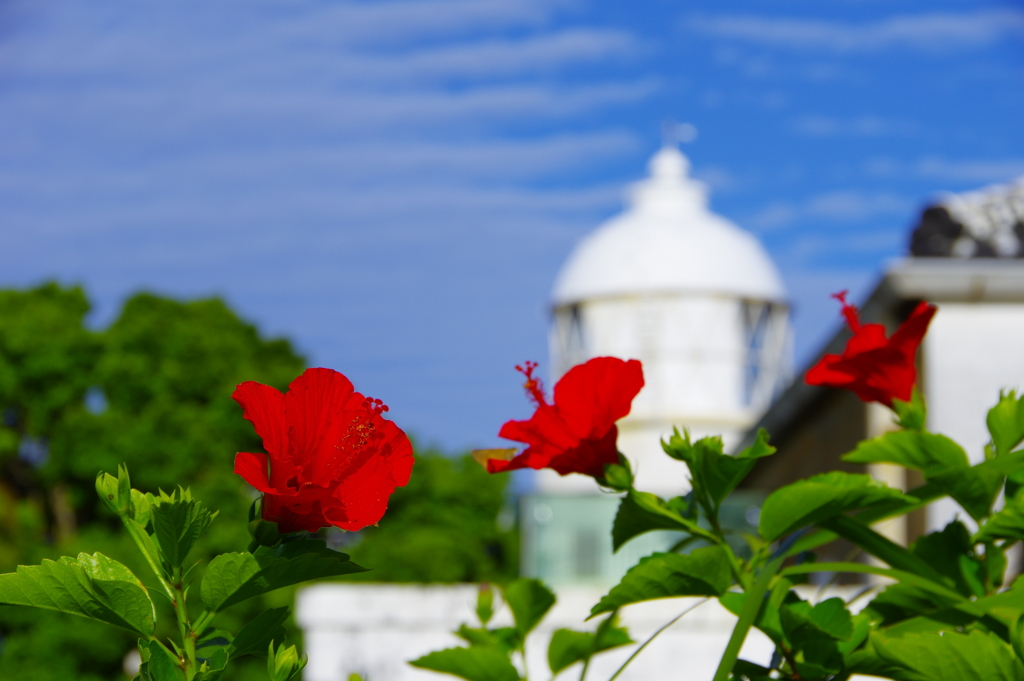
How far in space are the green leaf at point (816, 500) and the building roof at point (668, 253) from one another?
23.0 m

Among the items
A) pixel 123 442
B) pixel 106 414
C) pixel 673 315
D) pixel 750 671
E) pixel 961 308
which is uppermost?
pixel 673 315

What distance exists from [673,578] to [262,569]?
1.25ft

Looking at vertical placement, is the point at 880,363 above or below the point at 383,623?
above

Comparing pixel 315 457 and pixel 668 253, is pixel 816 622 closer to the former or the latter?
pixel 315 457

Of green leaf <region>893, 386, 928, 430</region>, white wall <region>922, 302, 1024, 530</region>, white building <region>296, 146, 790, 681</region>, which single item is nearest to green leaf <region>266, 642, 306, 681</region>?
green leaf <region>893, 386, 928, 430</region>

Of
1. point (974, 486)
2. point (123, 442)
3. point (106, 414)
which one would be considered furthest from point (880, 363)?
point (106, 414)

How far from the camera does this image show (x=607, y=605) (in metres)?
0.99

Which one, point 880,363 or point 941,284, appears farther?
point 941,284

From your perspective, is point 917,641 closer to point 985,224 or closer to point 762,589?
point 762,589

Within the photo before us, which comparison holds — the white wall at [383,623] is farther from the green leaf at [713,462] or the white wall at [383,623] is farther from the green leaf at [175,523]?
the green leaf at [175,523]

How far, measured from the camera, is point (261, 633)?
79 centimetres

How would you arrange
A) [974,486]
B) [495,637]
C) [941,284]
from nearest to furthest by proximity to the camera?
[974,486], [495,637], [941,284]

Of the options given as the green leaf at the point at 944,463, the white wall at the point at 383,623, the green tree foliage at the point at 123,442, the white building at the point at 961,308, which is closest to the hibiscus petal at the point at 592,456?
the green leaf at the point at 944,463

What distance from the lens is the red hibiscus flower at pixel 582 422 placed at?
3.35ft
